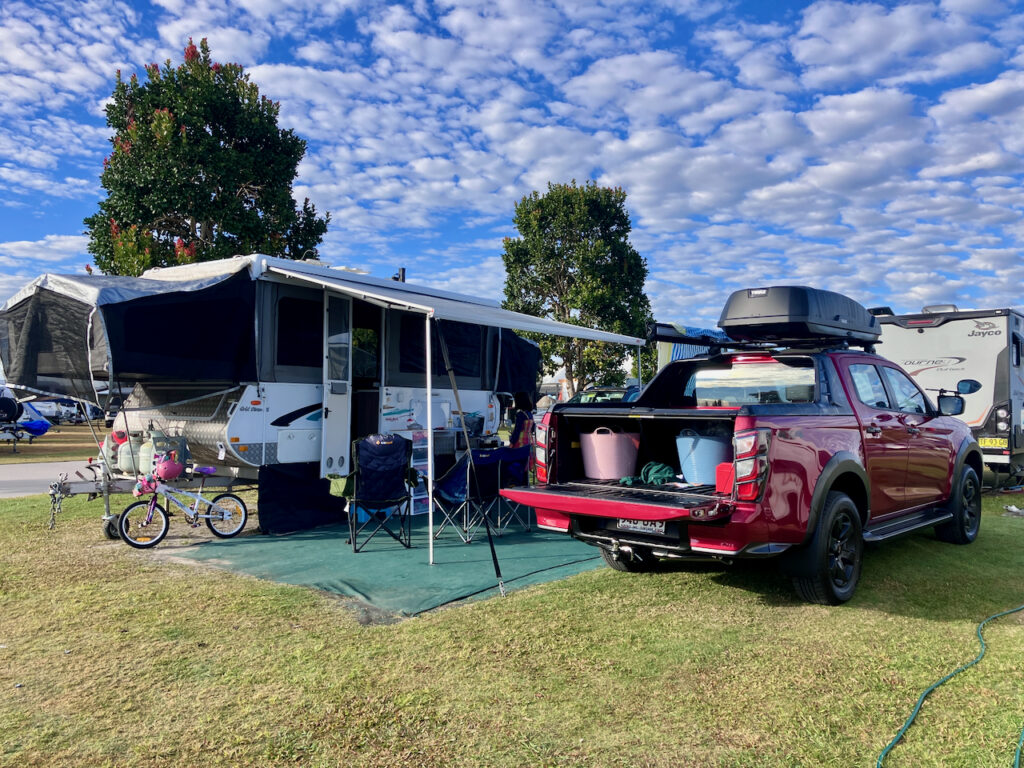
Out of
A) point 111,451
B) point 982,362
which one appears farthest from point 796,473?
point 982,362

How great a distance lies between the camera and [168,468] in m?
6.54

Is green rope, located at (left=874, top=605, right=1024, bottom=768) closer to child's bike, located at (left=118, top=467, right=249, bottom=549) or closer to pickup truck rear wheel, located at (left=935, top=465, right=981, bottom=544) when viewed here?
pickup truck rear wheel, located at (left=935, top=465, right=981, bottom=544)

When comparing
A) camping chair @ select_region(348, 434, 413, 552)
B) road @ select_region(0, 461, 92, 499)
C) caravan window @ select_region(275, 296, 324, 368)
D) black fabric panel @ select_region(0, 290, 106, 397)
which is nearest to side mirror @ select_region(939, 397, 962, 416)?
camping chair @ select_region(348, 434, 413, 552)

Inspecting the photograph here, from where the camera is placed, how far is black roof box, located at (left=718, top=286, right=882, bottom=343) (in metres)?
5.32

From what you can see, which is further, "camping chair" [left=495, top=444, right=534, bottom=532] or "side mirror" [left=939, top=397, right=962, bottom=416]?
"camping chair" [left=495, top=444, right=534, bottom=532]

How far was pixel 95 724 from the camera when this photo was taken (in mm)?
3033

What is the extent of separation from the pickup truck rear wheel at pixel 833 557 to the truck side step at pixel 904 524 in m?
0.18

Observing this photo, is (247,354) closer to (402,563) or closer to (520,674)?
(402,563)

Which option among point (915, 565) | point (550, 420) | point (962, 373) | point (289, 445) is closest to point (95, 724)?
point (550, 420)

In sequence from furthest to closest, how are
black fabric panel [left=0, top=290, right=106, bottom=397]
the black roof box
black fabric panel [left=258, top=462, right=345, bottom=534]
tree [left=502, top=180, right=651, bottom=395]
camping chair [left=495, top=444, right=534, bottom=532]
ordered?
1. tree [left=502, top=180, right=651, bottom=395]
2. camping chair [left=495, top=444, right=534, bottom=532]
3. black fabric panel [left=258, top=462, right=345, bottom=534]
4. black fabric panel [left=0, top=290, right=106, bottom=397]
5. the black roof box

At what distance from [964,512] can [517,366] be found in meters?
5.80

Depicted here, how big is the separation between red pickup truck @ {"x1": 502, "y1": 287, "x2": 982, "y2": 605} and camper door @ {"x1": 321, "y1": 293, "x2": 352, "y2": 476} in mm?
3292

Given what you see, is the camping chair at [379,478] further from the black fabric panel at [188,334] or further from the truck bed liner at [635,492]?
the truck bed liner at [635,492]

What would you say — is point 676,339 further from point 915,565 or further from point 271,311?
point 271,311
